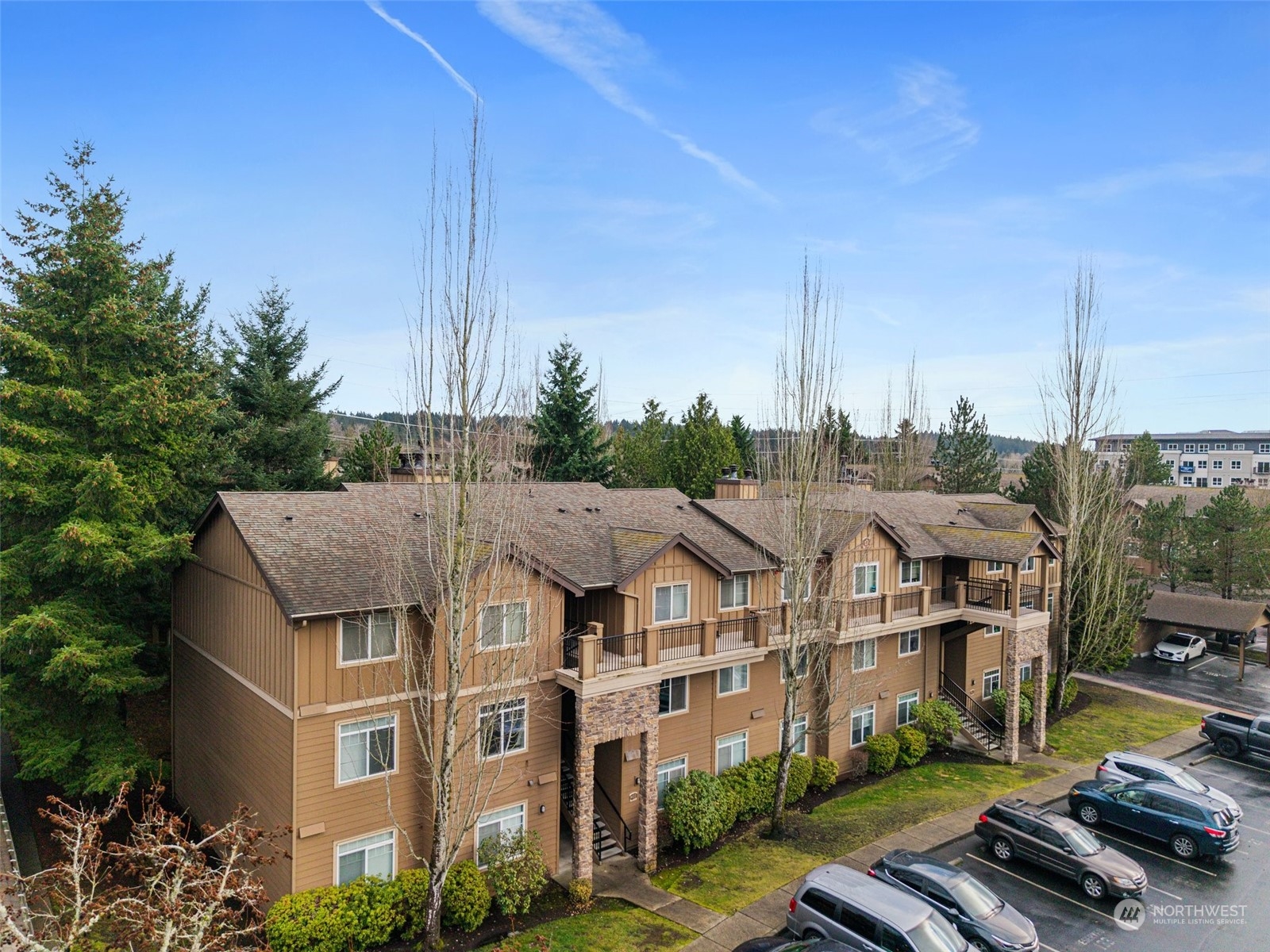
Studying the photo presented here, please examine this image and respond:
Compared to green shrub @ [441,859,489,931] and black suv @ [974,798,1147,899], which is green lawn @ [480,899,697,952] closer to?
green shrub @ [441,859,489,931]

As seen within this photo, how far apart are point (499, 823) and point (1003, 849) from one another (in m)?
12.9

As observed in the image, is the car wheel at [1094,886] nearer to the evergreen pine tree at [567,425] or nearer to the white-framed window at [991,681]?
the white-framed window at [991,681]

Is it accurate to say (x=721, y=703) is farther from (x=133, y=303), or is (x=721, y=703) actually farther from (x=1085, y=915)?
(x=133, y=303)

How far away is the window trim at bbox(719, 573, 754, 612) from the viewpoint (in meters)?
21.8

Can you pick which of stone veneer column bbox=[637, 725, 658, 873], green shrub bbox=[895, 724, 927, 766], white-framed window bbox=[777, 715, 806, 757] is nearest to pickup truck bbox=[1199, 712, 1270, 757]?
green shrub bbox=[895, 724, 927, 766]

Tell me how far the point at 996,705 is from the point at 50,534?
31896 mm

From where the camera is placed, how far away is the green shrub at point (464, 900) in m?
15.5

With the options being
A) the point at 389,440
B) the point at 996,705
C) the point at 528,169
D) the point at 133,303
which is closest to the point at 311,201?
the point at 133,303

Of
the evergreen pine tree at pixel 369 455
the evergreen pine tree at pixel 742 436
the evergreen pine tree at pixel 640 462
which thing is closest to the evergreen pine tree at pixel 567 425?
the evergreen pine tree at pixel 640 462

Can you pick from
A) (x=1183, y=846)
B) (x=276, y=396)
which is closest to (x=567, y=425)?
(x=276, y=396)

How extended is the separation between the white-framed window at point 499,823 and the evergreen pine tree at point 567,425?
78.4 feet

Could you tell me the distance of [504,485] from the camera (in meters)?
15.1

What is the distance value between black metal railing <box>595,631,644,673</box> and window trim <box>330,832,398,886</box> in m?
5.73

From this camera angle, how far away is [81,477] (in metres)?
18.9
